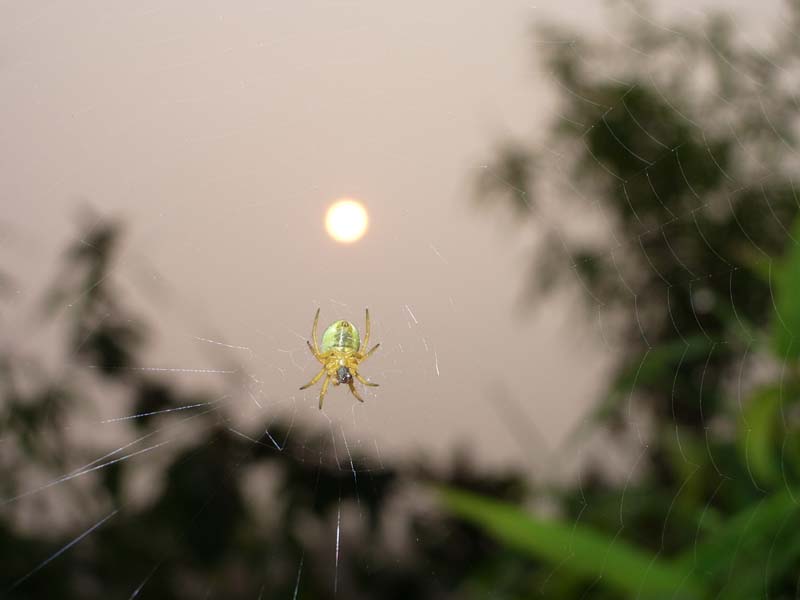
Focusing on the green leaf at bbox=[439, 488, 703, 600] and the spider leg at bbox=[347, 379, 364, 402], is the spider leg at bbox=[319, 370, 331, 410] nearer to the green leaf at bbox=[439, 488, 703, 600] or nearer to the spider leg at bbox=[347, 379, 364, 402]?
the spider leg at bbox=[347, 379, 364, 402]

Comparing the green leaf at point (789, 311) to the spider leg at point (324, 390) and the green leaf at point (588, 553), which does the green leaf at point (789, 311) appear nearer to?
the green leaf at point (588, 553)

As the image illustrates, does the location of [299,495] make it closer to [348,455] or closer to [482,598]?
[348,455]

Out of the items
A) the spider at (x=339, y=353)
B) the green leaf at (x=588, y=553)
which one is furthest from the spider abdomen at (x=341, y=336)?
the green leaf at (x=588, y=553)

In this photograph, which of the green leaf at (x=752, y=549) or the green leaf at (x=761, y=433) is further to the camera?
the green leaf at (x=761, y=433)

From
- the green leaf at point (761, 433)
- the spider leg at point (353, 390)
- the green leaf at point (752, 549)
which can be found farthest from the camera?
the spider leg at point (353, 390)

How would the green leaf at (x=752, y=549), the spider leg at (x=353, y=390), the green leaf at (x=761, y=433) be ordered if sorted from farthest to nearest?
the spider leg at (x=353, y=390)
the green leaf at (x=761, y=433)
the green leaf at (x=752, y=549)

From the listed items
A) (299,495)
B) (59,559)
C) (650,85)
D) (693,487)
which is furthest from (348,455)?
(650,85)

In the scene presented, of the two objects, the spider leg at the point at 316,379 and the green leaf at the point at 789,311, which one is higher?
the green leaf at the point at 789,311

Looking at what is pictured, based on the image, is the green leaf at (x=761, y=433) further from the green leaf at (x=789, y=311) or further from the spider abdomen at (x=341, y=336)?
the spider abdomen at (x=341, y=336)
